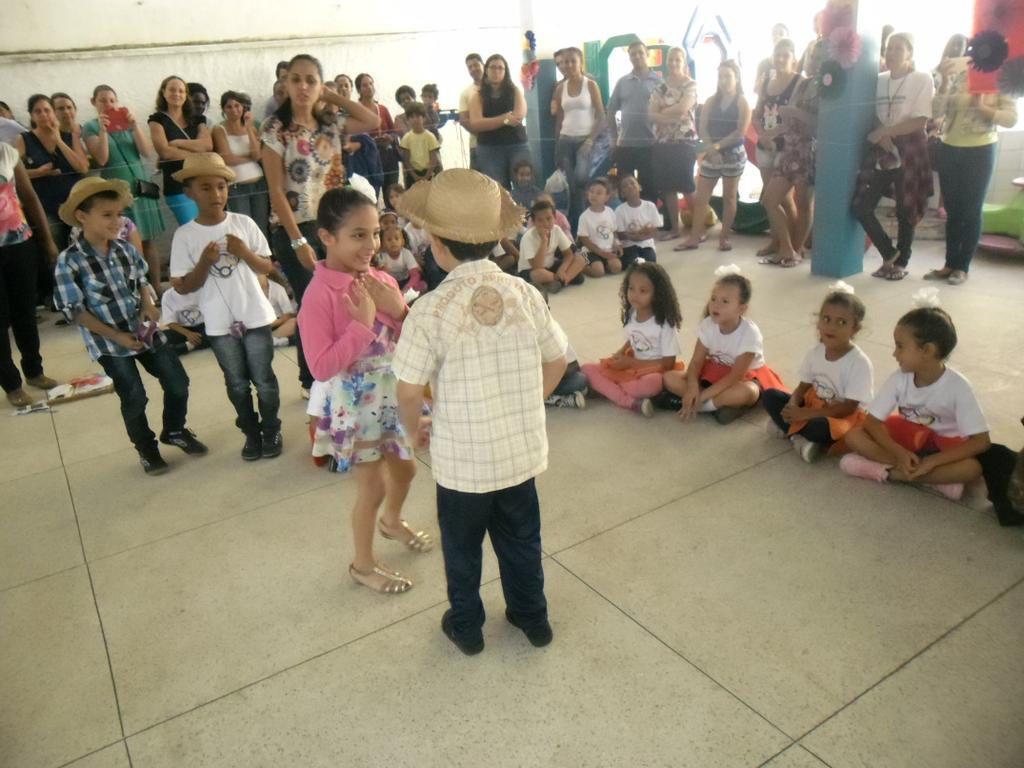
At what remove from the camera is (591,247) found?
6680mm

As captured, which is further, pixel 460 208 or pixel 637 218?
pixel 637 218

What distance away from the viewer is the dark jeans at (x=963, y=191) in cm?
469

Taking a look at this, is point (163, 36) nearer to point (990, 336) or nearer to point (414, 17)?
point (414, 17)

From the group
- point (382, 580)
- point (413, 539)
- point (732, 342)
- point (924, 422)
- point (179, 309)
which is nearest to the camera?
point (382, 580)

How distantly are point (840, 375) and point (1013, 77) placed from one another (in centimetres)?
125

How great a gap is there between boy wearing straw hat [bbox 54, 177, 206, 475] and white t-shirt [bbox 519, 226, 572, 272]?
135 inches

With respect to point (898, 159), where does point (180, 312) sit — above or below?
below

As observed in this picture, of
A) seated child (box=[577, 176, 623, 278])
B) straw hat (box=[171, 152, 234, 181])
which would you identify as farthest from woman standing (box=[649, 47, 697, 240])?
straw hat (box=[171, 152, 234, 181])

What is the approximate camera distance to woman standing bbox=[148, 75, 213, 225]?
6.31 meters

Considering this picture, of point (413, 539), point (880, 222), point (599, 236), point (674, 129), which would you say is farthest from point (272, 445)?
point (674, 129)

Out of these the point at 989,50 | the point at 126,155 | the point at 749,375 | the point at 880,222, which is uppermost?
the point at 989,50

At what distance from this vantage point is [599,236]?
6.68 m

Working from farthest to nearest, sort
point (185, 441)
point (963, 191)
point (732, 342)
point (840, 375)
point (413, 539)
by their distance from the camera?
point (963, 191), point (185, 441), point (732, 342), point (840, 375), point (413, 539)

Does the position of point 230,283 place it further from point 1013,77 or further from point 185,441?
point 1013,77
